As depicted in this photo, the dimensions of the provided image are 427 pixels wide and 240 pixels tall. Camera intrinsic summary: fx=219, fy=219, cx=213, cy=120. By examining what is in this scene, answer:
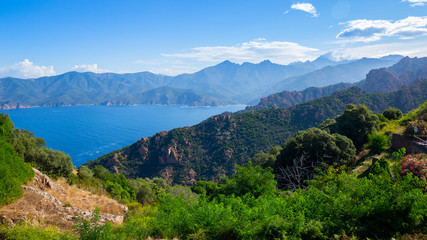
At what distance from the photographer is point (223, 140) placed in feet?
273

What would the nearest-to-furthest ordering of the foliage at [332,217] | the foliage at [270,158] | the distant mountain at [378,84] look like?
the foliage at [332,217], the foliage at [270,158], the distant mountain at [378,84]

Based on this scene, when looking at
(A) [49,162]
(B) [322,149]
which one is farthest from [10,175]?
(B) [322,149]

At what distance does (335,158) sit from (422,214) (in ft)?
53.0

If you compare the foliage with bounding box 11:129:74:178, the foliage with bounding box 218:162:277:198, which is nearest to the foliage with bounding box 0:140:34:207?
the foliage with bounding box 11:129:74:178

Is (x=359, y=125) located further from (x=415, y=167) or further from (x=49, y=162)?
(x=49, y=162)

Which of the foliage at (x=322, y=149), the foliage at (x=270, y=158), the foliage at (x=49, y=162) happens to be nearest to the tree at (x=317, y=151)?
the foliage at (x=322, y=149)

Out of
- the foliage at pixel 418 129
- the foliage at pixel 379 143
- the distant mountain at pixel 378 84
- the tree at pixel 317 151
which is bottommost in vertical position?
the tree at pixel 317 151

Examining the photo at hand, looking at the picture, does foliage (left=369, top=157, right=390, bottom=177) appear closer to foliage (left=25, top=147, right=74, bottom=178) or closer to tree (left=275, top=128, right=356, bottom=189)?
tree (left=275, top=128, right=356, bottom=189)

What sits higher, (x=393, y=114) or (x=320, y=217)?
(x=393, y=114)

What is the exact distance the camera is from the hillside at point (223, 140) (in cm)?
7306

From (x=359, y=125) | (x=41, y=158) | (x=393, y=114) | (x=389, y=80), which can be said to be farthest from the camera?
(x=389, y=80)

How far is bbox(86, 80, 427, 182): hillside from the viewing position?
240 feet

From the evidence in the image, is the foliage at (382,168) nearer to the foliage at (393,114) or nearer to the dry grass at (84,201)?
the dry grass at (84,201)

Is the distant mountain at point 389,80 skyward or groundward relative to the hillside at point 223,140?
skyward
